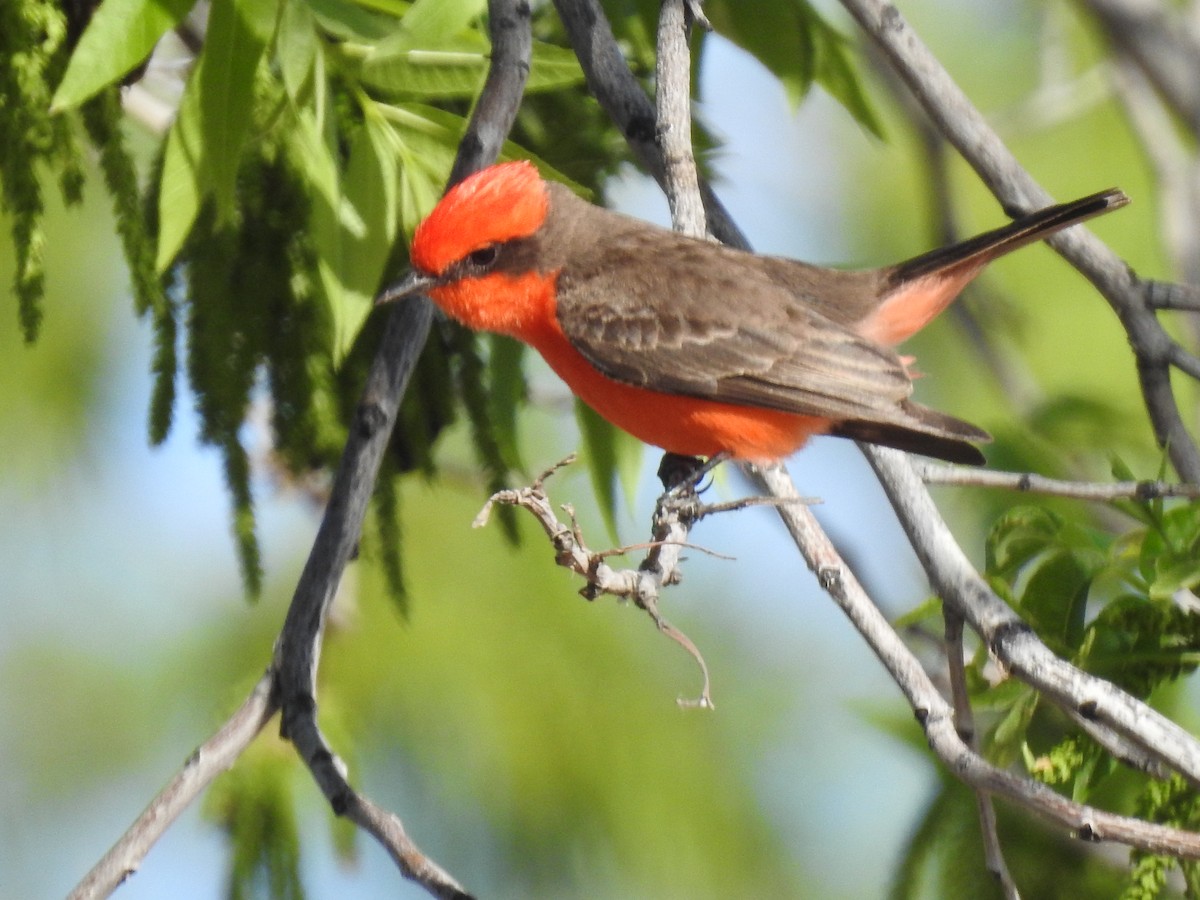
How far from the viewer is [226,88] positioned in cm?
313

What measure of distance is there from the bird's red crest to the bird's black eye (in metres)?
0.02

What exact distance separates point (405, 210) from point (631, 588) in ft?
5.09

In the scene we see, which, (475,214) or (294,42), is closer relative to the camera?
(294,42)

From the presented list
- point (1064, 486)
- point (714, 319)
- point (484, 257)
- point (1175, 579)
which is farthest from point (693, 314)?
point (1175, 579)

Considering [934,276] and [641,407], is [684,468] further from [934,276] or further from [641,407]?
[934,276]

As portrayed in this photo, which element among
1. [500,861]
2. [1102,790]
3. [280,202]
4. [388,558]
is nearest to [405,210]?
[280,202]

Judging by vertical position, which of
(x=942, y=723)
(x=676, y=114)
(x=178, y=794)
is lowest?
(x=178, y=794)

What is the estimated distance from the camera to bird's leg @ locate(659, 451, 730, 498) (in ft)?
13.3

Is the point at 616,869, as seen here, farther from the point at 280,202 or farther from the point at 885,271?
the point at 280,202

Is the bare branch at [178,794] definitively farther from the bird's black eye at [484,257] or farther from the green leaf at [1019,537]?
the green leaf at [1019,537]

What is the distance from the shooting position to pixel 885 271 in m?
4.63

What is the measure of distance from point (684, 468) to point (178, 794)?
6.86 ft

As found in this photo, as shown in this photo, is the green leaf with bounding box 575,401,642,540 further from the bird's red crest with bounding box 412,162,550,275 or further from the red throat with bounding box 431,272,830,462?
the bird's red crest with bounding box 412,162,550,275

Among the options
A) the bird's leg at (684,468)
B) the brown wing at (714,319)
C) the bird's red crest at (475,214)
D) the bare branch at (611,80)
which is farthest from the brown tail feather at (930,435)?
the bird's red crest at (475,214)
